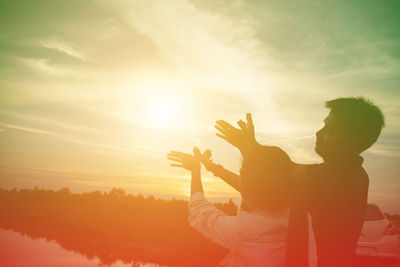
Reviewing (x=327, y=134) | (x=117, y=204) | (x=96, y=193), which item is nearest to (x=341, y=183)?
(x=327, y=134)

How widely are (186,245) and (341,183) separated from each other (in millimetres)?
14401

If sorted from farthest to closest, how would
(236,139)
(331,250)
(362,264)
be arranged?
(362,264) → (331,250) → (236,139)

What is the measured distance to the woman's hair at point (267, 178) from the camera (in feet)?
6.35

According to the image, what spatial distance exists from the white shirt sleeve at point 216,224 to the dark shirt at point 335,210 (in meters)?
0.81

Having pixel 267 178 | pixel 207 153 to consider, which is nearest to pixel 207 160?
pixel 207 153

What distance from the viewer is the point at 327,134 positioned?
3074 mm

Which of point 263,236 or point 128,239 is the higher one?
point 263,236

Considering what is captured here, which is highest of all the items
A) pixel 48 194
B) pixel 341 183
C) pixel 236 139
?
pixel 236 139

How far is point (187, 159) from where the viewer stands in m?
2.71

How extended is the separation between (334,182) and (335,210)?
246 mm

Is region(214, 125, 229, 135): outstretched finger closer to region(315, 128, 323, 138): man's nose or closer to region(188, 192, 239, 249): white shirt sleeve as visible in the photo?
region(188, 192, 239, 249): white shirt sleeve

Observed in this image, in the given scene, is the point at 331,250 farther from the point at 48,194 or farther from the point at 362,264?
the point at 48,194

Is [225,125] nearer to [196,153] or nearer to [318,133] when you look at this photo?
[196,153]

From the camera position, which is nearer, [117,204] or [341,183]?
[341,183]
